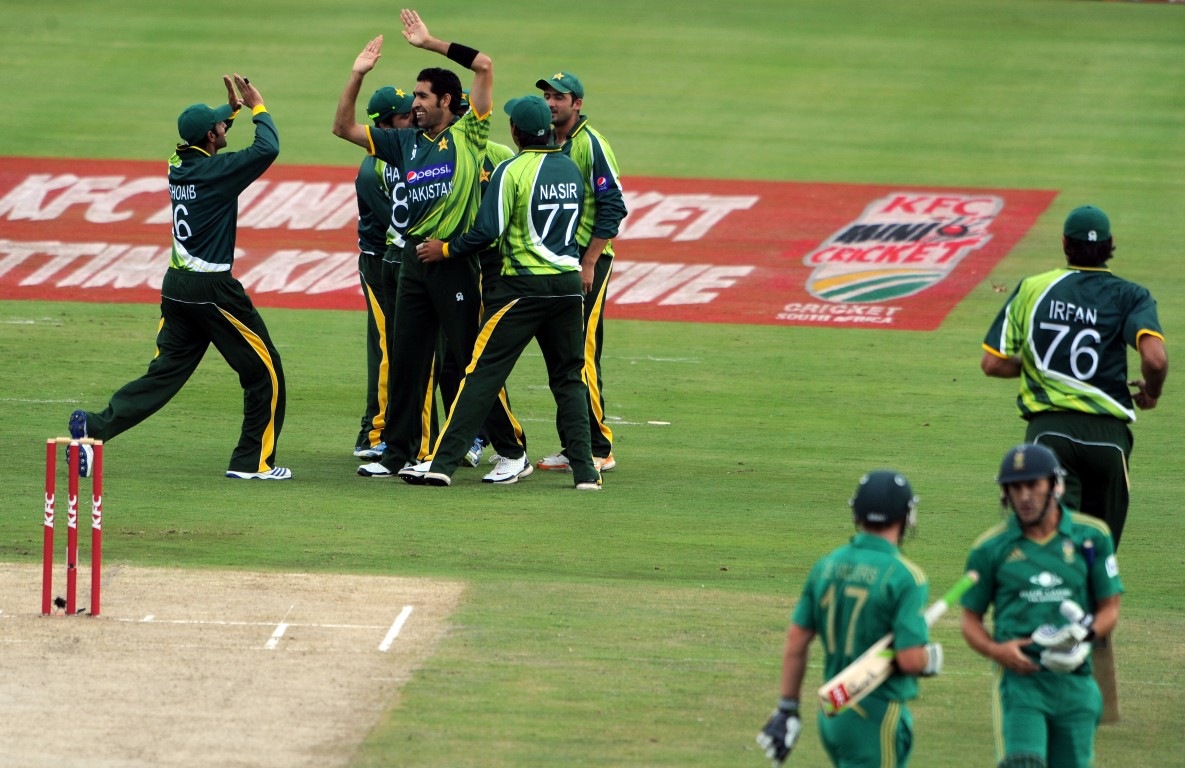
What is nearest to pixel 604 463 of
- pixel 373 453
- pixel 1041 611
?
pixel 373 453

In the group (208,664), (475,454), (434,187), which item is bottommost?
(475,454)

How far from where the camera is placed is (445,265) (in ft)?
38.3

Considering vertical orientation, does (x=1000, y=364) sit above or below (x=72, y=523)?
above

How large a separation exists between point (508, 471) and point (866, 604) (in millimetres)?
6372

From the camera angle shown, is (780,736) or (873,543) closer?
(780,736)

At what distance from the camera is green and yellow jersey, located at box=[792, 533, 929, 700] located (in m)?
5.82

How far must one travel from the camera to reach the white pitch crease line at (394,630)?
8.42 meters

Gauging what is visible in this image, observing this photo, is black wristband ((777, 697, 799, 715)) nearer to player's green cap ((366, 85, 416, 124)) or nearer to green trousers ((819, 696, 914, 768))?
green trousers ((819, 696, 914, 768))

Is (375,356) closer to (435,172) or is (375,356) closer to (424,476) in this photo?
(424,476)

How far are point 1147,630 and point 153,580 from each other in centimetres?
508

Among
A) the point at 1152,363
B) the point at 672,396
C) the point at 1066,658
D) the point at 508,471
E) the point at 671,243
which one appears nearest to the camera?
the point at 1066,658

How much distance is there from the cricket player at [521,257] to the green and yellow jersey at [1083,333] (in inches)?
160

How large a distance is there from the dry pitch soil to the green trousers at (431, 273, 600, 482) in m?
2.16

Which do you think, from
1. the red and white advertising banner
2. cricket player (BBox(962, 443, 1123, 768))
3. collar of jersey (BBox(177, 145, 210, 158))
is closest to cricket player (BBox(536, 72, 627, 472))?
collar of jersey (BBox(177, 145, 210, 158))
